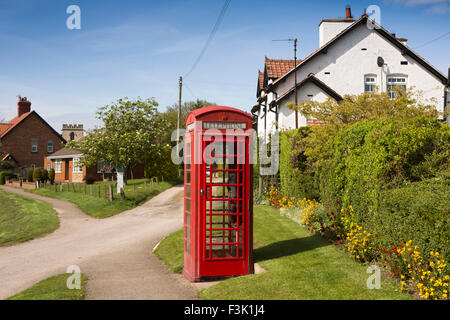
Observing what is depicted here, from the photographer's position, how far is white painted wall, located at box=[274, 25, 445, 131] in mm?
30906

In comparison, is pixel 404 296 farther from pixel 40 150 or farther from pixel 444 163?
pixel 40 150

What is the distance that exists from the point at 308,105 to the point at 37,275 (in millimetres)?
10716

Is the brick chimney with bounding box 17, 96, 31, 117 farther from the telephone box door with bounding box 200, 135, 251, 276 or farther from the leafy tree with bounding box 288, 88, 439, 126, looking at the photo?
the telephone box door with bounding box 200, 135, 251, 276

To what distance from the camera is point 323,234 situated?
11.6 m

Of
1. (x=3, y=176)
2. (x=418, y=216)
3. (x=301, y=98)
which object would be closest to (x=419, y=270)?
(x=418, y=216)

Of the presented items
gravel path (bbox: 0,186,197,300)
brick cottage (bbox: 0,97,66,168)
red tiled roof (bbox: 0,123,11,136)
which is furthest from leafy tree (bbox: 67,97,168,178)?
red tiled roof (bbox: 0,123,11,136)

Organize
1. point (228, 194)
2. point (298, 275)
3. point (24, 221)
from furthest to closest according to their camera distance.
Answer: point (24, 221)
point (228, 194)
point (298, 275)

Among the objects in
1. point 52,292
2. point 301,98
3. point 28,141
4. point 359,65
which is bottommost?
point 52,292

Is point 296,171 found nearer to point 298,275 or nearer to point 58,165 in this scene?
point 298,275

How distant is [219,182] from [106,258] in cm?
511

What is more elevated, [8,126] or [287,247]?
[8,126]

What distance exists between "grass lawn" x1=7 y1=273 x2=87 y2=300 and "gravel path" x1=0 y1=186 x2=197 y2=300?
251mm

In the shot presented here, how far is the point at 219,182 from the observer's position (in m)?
9.12

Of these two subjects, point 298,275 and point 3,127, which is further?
point 3,127
